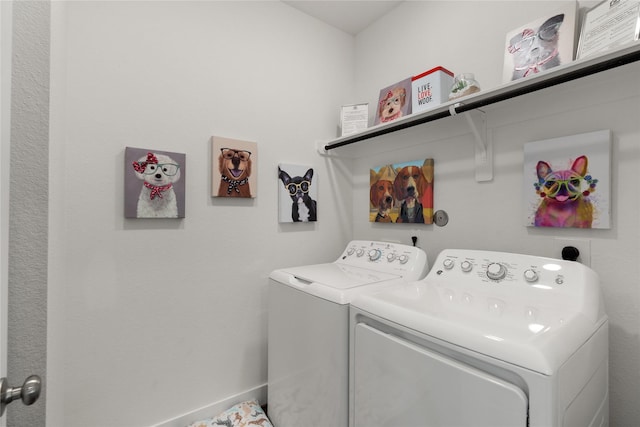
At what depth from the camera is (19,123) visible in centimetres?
68

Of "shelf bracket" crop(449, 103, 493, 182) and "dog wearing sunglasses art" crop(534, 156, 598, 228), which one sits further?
"shelf bracket" crop(449, 103, 493, 182)

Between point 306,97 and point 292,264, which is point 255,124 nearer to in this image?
point 306,97

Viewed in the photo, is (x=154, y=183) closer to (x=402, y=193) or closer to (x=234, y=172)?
(x=234, y=172)

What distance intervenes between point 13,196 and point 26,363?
0.39 meters

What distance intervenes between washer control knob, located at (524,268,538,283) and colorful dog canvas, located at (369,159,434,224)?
0.63 m

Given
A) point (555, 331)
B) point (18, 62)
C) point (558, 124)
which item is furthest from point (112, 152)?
point (558, 124)

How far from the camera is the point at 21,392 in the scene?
55cm

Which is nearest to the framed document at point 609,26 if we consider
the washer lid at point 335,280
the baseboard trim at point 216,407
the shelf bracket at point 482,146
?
the shelf bracket at point 482,146

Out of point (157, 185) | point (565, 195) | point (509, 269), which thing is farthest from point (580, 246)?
point (157, 185)

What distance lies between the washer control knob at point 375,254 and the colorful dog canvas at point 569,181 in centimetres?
71

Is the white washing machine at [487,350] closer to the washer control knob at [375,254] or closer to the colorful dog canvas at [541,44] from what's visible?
the washer control knob at [375,254]

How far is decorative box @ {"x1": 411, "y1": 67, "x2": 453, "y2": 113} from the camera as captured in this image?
57.4 inches

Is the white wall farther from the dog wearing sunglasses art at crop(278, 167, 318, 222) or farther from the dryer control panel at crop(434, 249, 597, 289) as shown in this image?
the dryer control panel at crop(434, 249, 597, 289)

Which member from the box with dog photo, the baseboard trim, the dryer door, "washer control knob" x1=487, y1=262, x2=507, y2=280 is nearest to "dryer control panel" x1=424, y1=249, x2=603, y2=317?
"washer control knob" x1=487, y1=262, x2=507, y2=280
